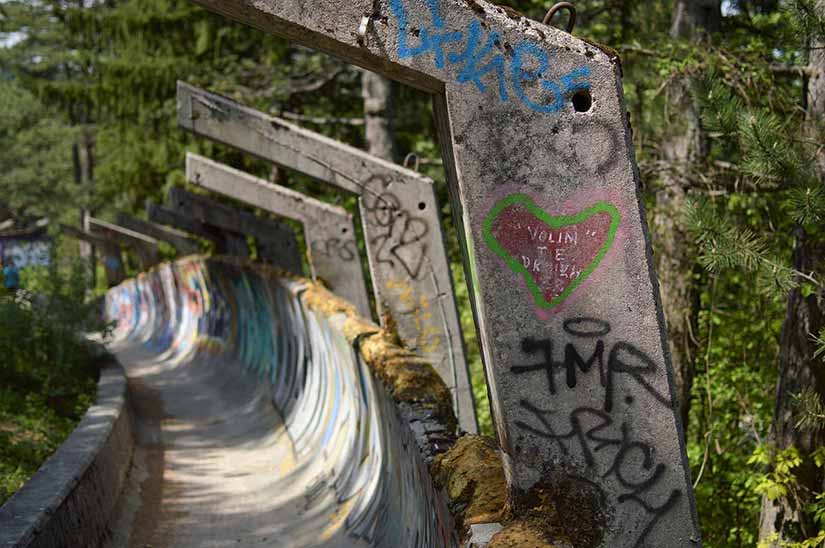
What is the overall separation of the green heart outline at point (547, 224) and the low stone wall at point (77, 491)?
2872 mm

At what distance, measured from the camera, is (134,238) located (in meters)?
33.0

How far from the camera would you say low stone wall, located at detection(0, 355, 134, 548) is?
6.09 meters

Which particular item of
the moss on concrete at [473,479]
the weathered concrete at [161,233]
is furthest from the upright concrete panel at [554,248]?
the weathered concrete at [161,233]

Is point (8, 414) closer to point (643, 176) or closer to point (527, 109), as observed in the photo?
point (643, 176)

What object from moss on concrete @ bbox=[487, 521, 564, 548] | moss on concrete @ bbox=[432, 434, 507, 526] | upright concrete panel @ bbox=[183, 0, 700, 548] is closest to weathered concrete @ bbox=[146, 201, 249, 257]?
moss on concrete @ bbox=[432, 434, 507, 526]

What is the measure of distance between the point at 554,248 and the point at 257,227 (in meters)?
12.3

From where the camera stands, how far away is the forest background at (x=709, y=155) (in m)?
6.88

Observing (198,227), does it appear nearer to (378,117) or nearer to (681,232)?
(378,117)

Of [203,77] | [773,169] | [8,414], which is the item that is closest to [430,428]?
[773,169]

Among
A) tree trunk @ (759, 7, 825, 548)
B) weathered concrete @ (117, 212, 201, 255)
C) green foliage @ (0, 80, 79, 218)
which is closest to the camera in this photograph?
tree trunk @ (759, 7, 825, 548)

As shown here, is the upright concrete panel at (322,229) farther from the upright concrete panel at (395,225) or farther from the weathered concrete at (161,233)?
the weathered concrete at (161,233)

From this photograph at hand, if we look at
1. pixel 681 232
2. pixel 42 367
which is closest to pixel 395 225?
pixel 681 232

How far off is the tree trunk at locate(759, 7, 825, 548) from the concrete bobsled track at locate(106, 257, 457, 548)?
2619 millimetres

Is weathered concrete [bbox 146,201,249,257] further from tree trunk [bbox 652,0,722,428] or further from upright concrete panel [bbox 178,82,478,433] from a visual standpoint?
tree trunk [bbox 652,0,722,428]
